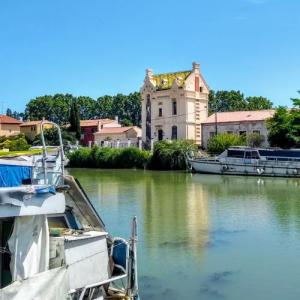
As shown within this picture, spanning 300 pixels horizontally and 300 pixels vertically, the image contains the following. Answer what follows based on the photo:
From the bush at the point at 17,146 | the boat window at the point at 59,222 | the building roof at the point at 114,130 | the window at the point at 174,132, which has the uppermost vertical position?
the building roof at the point at 114,130

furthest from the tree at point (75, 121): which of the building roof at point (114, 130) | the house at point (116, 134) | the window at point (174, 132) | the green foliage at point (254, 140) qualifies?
the green foliage at point (254, 140)

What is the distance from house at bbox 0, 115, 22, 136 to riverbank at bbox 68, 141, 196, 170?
2214 cm

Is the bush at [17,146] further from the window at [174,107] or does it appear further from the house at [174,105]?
the window at [174,107]

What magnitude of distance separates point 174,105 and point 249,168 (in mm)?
21381

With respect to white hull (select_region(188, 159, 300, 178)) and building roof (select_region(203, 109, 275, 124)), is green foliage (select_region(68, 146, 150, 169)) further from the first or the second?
white hull (select_region(188, 159, 300, 178))

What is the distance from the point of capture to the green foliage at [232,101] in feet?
382

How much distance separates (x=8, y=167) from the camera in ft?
27.4

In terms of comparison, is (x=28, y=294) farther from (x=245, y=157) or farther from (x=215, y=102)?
(x=215, y=102)

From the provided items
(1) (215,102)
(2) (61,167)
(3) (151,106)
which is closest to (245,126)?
(3) (151,106)

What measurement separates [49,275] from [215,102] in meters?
112

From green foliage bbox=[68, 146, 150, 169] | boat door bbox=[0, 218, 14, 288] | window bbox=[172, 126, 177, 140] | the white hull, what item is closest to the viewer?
boat door bbox=[0, 218, 14, 288]

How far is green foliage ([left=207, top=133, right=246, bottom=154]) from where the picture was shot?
2537 inches

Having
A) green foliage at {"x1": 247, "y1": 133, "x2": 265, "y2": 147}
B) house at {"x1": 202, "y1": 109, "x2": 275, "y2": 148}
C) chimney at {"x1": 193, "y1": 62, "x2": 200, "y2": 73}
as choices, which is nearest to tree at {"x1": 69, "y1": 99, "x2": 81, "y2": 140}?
chimney at {"x1": 193, "y1": 62, "x2": 200, "y2": 73}

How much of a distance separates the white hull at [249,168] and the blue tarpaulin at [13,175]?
1859 inches
